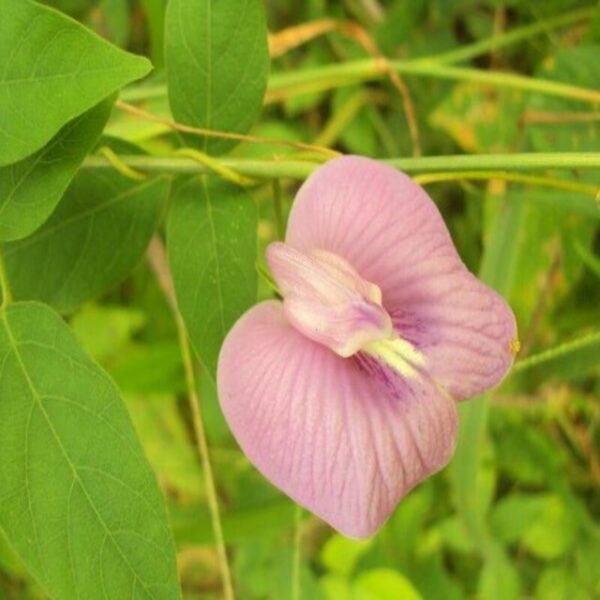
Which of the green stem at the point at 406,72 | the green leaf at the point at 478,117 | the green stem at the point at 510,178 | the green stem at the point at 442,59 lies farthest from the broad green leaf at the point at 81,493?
the green leaf at the point at 478,117

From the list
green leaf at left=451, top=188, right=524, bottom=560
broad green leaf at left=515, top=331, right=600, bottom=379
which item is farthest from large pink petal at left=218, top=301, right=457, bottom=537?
broad green leaf at left=515, top=331, right=600, bottom=379

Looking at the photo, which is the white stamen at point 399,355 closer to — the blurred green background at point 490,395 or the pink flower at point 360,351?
the pink flower at point 360,351

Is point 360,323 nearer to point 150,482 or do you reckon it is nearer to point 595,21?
point 150,482

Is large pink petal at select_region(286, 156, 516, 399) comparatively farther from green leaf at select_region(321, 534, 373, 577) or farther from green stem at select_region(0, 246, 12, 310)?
green leaf at select_region(321, 534, 373, 577)

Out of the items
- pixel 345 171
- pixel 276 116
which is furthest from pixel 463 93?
pixel 345 171

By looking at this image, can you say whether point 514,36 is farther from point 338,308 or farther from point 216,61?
point 338,308

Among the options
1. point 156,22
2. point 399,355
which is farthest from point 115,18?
point 399,355
